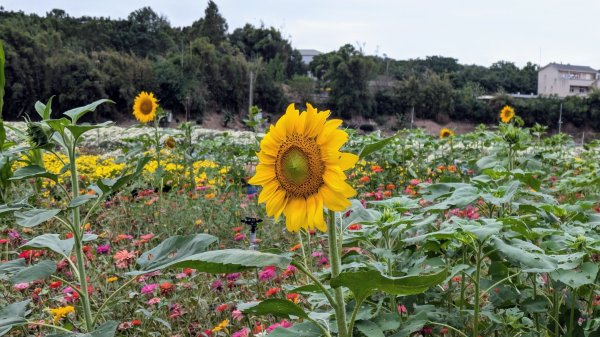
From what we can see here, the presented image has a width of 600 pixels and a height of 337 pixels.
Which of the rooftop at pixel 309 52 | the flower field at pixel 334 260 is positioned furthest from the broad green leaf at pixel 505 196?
the rooftop at pixel 309 52

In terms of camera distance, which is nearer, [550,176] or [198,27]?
[550,176]

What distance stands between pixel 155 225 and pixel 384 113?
109 ft

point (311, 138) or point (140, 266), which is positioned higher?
point (311, 138)

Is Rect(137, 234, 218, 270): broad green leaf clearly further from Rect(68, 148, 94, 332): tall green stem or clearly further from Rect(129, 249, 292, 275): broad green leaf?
Rect(68, 148, 94, 332): tall green stem

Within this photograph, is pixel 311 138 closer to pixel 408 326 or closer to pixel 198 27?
pixel 408 326

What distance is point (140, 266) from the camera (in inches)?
35.1

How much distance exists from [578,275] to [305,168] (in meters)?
0.52

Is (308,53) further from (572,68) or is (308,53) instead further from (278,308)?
(278,308)

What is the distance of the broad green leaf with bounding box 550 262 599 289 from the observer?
917 millimetres

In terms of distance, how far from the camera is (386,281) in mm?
671

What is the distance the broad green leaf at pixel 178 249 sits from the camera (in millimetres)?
789

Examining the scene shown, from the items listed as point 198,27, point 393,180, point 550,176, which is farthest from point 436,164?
point 198,27

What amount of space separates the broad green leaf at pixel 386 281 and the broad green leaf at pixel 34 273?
526mm

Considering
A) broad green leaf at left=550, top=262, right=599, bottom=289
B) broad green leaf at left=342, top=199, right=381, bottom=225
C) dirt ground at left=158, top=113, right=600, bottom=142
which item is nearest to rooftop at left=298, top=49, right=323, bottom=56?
dirt ground at left=158, top=113, right=600, bottom=142
